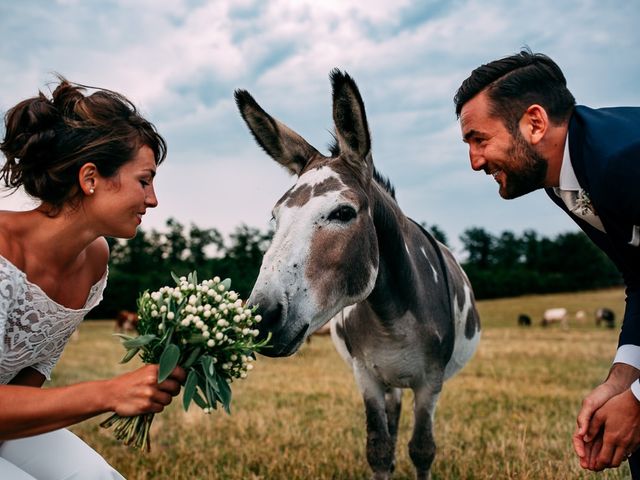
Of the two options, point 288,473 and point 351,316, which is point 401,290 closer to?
point 351,316

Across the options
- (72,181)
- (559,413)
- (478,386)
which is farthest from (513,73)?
(478,386)

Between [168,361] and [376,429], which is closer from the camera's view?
[168,361]

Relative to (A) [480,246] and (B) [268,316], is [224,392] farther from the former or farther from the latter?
(A) [480,246]

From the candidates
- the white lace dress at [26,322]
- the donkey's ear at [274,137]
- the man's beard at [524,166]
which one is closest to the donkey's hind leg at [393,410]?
the donkey's ear at [274,137]

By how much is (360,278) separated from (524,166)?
119 centimetres

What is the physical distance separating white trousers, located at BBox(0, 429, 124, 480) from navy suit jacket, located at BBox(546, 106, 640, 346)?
8.44 ft

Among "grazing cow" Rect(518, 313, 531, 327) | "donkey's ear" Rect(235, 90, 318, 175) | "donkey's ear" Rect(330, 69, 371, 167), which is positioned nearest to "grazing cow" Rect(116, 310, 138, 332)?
"grazing cow" Rect(518, 313, 531, 327)

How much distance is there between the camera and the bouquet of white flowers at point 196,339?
2.39 metres

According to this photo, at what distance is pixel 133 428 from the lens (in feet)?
8.13

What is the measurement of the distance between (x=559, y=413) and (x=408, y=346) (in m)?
4.36

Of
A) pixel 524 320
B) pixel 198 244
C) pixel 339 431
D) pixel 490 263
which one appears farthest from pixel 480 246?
pixel 339 431

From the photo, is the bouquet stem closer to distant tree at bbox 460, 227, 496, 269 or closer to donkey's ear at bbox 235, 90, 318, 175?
donkey's ear at bbox 235, 90, 318, 175

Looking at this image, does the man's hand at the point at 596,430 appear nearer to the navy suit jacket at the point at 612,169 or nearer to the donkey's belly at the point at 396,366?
the navy suit jacket at the point at 612,169

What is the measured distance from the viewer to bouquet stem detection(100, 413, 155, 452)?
249cm
